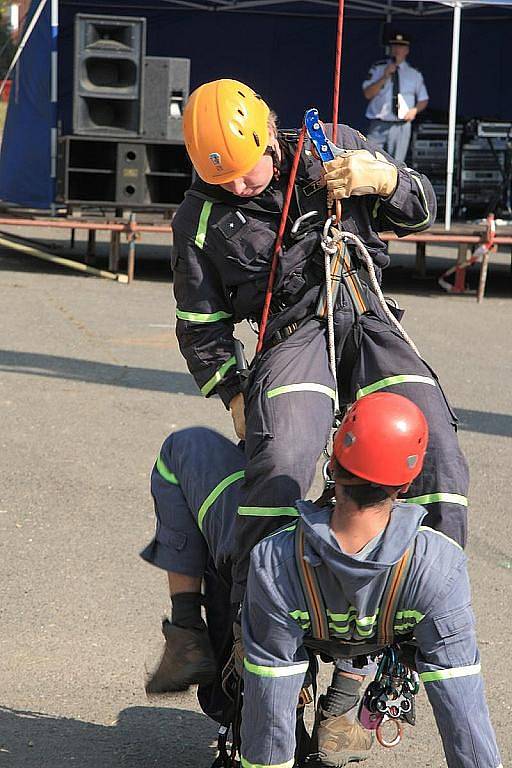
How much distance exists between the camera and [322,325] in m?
3.45

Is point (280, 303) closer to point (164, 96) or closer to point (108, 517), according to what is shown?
point (108, 517)

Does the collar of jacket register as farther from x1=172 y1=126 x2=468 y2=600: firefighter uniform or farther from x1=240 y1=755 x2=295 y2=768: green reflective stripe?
x1=240 y1=755 x2=295 y2=768: green reflective stripe

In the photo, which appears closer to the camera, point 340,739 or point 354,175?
point 340,739

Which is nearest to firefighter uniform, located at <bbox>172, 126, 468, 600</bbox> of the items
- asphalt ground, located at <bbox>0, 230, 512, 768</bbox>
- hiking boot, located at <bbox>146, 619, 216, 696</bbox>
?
hiking boot, located at <bbox>146, 619, 216, 696</bbox>

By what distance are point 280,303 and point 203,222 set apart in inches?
13.0

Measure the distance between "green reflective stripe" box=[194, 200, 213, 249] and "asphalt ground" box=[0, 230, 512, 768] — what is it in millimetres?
1540

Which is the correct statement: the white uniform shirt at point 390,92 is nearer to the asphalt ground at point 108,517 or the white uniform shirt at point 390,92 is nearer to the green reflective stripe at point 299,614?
the asphalt ground at point 108,517

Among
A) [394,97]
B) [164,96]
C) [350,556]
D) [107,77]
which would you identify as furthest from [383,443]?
[394,97]

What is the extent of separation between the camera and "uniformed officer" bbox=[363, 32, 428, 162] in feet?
47.6

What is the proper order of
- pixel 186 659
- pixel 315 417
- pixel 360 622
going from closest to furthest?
1. pixel 360 622
2. pixel 315 417
3. pixel 186 659

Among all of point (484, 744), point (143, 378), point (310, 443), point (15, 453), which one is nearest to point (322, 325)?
point (310, 443)

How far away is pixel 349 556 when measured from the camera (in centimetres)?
269

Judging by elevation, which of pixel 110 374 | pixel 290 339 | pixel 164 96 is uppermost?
pixel 164 96

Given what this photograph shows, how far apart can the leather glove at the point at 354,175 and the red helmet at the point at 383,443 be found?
2.90 feet
